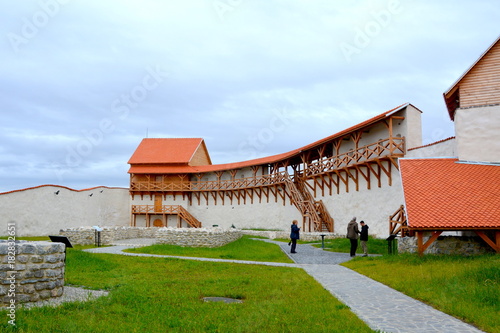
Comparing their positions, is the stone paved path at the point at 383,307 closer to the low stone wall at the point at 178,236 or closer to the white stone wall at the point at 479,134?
the low stone wall at the point at 178,236

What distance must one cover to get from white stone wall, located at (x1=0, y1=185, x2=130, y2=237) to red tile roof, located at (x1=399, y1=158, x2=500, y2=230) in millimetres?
24710

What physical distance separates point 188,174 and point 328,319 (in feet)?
125

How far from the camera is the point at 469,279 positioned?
7.97m

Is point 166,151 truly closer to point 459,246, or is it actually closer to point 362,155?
point 362,155

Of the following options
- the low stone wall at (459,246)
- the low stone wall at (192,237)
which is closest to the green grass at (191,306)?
the low stone wall at (459,246)

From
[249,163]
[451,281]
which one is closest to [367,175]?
[451,281]

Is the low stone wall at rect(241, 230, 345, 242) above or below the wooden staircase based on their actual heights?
below

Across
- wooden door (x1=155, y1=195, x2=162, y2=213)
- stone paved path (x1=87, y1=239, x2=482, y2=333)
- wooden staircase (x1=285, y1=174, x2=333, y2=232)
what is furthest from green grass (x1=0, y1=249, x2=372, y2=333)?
wooden door (x1=155, y1=195, x2=162, y2=213)

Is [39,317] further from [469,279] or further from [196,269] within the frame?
[469,279]

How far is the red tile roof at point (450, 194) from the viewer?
1136 cm

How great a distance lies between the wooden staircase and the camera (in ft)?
86.1

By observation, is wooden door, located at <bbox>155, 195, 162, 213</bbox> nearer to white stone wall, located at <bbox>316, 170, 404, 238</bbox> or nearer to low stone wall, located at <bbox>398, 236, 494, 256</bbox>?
white stone wall, located at <bbox>316, 170, 404, 238</bbox>

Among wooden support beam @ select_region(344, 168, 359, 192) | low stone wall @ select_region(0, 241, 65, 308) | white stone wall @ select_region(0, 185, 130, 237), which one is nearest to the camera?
low stone wall @ select_region(0, 241, 65, 308)

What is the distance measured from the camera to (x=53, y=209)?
29.7 metres
